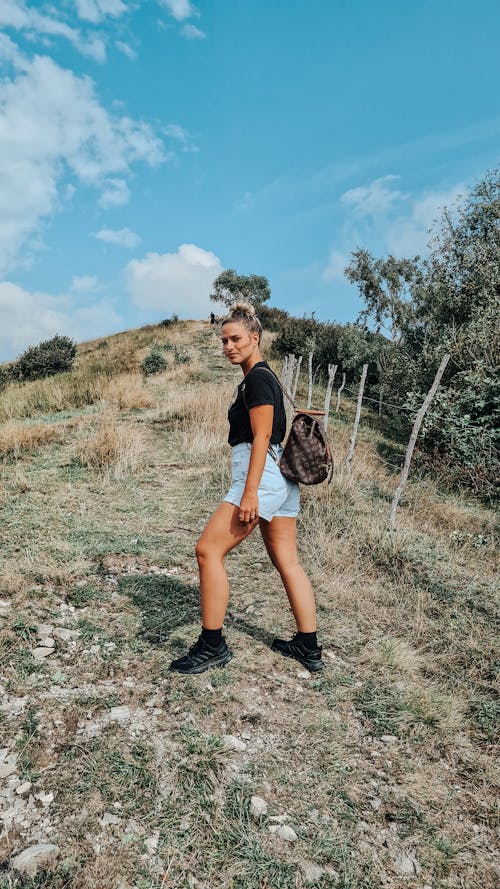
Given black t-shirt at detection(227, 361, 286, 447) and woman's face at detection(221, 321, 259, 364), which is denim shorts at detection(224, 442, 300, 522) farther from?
woman's face at detection(221, 321, 259, 364)

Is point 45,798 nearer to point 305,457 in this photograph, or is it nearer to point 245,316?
point 305,457

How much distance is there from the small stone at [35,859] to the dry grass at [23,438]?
643cm

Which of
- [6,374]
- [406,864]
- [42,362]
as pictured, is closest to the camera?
[406,864]

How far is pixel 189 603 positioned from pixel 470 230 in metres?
15.5

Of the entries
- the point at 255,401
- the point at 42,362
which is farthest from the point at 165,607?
the point at 42,362

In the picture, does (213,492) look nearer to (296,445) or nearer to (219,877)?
(296,445)

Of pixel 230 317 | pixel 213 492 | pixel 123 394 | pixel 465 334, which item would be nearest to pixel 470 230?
pixel 465 334

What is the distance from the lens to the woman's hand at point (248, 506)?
2.39m

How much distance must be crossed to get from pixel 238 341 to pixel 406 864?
2295mm

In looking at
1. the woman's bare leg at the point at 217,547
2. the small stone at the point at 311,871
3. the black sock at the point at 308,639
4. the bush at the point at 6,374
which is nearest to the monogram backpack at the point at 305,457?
the woman's bare leg at the point at 217,547

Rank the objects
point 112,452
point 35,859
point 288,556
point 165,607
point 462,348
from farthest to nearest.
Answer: point 462,348 → point 112,452 → point 165,607 → point 288,556 → point 35,859

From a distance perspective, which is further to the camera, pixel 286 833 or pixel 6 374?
pixel 6 374

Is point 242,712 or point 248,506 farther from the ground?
point 248,506

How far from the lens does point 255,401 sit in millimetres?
2373
